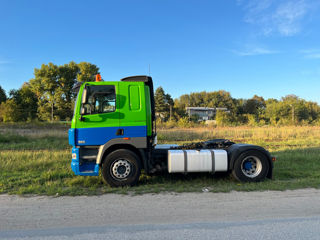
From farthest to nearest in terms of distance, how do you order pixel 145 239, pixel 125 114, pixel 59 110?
pixel 59 110 → pixel 125 114 → pixel 145 239

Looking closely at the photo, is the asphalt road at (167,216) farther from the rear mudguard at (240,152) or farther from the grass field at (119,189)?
the rear mudguard at (240,152)

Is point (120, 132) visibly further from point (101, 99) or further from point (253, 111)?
point (253, 111)

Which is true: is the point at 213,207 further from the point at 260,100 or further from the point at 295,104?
the point at 260,100

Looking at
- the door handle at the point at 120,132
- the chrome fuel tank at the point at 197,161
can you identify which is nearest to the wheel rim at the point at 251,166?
the chrome fuel tank at the point at 197,161

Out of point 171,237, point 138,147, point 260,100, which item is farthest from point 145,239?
point 260,100

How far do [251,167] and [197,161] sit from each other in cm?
157

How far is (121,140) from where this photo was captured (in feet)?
17.8

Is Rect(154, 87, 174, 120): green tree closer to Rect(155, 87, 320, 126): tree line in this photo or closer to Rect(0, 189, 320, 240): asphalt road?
Rect(155, 87, 320, 126): tree line

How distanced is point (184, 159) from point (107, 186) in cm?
211

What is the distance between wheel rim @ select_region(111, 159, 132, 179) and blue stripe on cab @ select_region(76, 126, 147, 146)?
642mm

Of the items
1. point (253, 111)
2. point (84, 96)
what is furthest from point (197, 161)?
point (253, 111)

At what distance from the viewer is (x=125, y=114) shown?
5.45 metres

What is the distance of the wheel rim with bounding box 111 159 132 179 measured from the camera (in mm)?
5434

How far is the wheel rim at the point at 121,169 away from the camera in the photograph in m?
5.43
